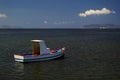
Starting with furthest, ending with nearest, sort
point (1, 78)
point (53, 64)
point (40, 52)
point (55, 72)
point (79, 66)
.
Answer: point (40, 52), point (53, 64), point (79, 66), point (55, 72), point (1, 78)

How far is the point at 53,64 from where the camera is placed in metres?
45.7

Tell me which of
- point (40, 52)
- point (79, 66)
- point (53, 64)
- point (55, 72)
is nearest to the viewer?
point (55, 72)

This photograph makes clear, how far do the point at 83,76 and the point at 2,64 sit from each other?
14303 mm

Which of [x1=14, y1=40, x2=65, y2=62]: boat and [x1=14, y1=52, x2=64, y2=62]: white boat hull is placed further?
[x1=14, y1=40, x2=65, y2=62]: boat

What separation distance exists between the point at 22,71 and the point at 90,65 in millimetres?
9756

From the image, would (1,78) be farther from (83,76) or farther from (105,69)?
(105,69)

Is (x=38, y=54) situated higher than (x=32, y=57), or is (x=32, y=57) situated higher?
(x=38, y=54)

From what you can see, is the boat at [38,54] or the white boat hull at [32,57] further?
the boat at [38,54]

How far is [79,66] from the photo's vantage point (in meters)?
42.5

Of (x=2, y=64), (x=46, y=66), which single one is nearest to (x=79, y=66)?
(x=46, y=66)

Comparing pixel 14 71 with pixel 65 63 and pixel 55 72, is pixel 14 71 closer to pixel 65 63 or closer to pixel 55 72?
pixel 55 72

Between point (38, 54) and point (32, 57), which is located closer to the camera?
point (32, 57)

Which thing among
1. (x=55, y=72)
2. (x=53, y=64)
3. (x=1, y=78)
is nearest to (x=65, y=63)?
(x=53, y=64)

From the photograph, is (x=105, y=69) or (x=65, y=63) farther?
(x=65, y=63)
